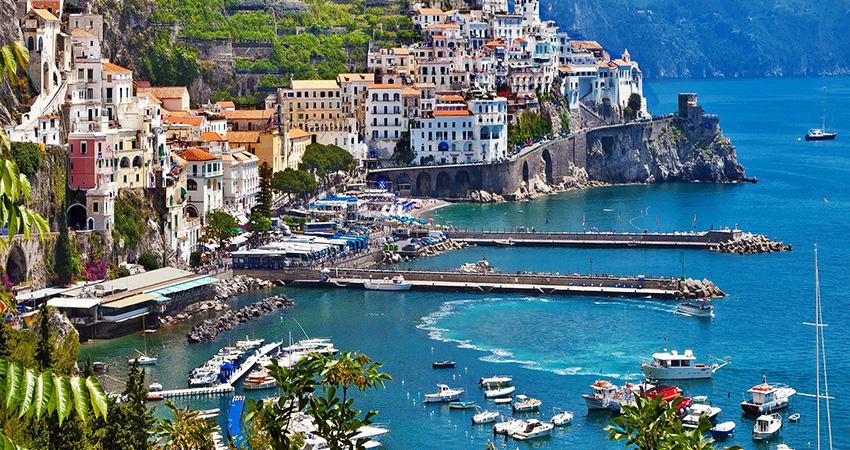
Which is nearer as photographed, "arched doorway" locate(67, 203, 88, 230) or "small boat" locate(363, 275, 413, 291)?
"arched doorway" locate(67, 203, 88, 230)

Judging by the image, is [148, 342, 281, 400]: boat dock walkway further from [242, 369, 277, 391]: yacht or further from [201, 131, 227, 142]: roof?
[201, 131, 227, 142]: roof

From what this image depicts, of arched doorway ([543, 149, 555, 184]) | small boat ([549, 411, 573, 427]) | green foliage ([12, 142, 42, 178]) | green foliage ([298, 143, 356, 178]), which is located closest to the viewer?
small boat ([549, 411, 573, 427])

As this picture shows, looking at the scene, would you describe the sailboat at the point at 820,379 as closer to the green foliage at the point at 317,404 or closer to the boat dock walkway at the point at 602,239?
the green foliage at the point at 317,404

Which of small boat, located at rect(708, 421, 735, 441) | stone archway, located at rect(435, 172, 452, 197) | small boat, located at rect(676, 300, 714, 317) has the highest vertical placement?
stone archway, located at rect(435, 172, 452, 197)

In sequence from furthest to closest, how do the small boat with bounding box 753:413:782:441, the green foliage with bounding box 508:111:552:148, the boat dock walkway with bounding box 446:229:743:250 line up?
the green foliage with bounding box 508:111:552:148, the boat dock walkway with bounding box 446:229:743:250, the small boat with bounding box 753:413:782:441

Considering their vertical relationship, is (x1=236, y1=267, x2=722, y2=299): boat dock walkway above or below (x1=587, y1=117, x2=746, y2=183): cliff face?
below

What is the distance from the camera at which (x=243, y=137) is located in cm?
8675

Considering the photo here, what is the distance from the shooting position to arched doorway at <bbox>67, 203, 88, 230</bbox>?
62.3m

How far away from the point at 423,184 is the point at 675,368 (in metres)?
52.5

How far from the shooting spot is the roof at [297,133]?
92.3 meters

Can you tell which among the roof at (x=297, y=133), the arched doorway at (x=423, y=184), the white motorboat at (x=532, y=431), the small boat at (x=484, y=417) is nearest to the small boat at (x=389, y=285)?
the small boat at (x=484, y=417)

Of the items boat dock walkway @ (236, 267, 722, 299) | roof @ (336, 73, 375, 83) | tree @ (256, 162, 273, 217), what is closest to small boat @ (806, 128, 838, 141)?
roof @ (336, 73, 375, 83)

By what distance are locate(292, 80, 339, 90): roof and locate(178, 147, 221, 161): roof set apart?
25.1m

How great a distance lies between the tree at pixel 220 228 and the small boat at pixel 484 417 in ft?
103
